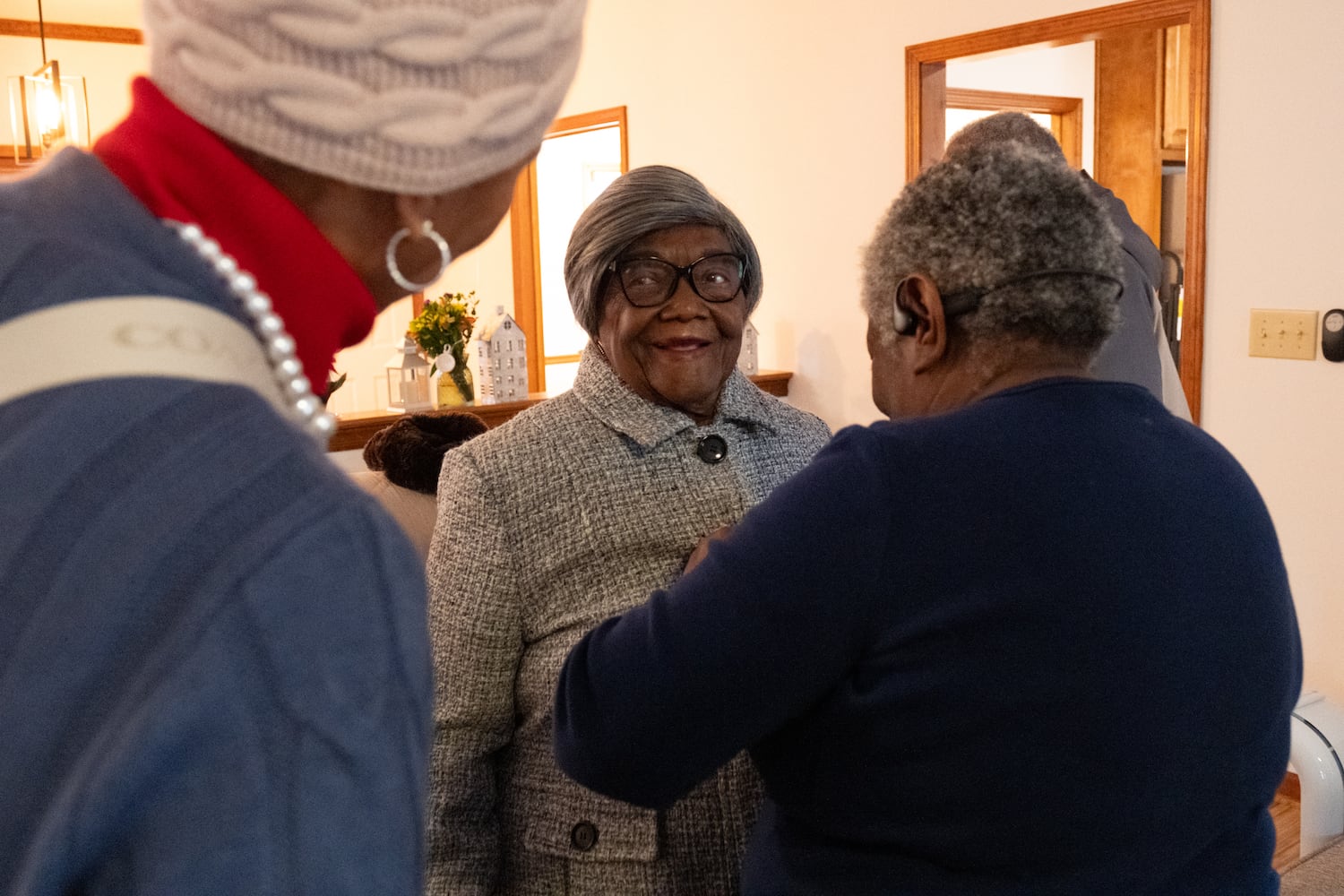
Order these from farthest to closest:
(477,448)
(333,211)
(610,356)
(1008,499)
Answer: (610,356) < (477,448) < (1008,499) < (333,211)

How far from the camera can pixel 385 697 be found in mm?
462

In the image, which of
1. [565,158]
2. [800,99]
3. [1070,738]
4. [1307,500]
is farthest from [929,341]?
[565,158]

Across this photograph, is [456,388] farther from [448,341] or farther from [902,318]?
[902,318]

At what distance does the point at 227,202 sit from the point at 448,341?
3.90m

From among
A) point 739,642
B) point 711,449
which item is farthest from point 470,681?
point 739,642

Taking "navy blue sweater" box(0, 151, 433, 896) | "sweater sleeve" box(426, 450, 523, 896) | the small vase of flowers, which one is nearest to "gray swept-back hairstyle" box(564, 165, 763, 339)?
"sweater sleeve" box(426, 450, 523, 896)

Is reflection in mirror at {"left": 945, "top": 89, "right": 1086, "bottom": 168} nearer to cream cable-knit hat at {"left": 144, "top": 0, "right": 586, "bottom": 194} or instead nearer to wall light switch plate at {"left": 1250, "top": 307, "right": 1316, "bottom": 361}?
wall light switch plate at {"left": 1250, "top": 307, "right": 1316, "bottom": 361}

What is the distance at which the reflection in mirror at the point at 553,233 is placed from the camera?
21.0ft

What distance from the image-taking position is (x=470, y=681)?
1367mm

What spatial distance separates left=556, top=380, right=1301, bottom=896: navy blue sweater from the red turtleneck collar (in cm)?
44

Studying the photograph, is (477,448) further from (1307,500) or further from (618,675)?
(1307,500)

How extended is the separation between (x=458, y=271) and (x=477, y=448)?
5.95 m

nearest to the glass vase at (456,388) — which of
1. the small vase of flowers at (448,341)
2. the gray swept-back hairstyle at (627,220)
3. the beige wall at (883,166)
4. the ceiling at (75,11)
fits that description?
the small vase of flowers at (448,341)

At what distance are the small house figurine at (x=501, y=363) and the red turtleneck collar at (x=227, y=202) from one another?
A: 3883mm
